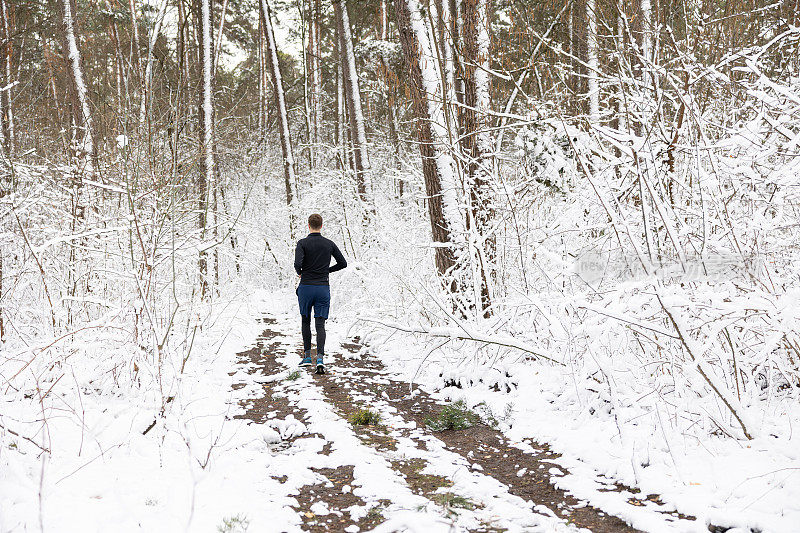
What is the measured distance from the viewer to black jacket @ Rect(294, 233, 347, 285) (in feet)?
20.5

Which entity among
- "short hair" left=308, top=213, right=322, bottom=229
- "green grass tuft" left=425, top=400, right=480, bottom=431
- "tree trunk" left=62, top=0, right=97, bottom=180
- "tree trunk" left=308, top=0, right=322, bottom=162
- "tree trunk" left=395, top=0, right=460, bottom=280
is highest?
"tree trunk" left=308, top=0, right=322, bottom=162

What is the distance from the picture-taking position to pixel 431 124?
6.17 m

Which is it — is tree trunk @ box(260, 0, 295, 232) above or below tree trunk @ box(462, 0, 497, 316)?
above

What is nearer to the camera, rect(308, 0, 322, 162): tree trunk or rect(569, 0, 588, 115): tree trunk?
rect(569, 0, 588, 115): tree trunk

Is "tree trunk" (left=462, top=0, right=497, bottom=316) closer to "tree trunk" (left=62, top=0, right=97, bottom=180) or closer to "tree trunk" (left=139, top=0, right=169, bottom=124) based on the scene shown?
"tree trunk" (left=139, top=0, right=169, bottom=124)

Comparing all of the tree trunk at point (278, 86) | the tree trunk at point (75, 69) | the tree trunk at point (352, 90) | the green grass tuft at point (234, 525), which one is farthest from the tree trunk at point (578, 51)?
the tree trunk at point (278, 86)

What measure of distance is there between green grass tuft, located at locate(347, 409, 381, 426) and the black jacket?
2.44m

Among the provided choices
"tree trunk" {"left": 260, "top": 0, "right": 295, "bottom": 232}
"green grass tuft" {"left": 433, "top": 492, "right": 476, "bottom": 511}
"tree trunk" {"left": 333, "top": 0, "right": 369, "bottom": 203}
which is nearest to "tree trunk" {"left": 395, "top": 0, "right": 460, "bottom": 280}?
"green grass tuft" {"left": 433, "top": 492, "right": 476, "bottom": 511}

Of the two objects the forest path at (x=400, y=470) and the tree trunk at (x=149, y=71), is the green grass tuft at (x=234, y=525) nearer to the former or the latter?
the forest path at (x=400, y=470)

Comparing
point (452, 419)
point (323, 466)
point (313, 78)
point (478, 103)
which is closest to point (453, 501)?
point (323, 466)

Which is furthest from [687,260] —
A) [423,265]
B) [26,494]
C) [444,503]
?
[423,265]

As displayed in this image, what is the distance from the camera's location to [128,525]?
2.32 metres

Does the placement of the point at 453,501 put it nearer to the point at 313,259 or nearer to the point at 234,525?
the point at 234,525

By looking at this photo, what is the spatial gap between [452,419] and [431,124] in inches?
142
